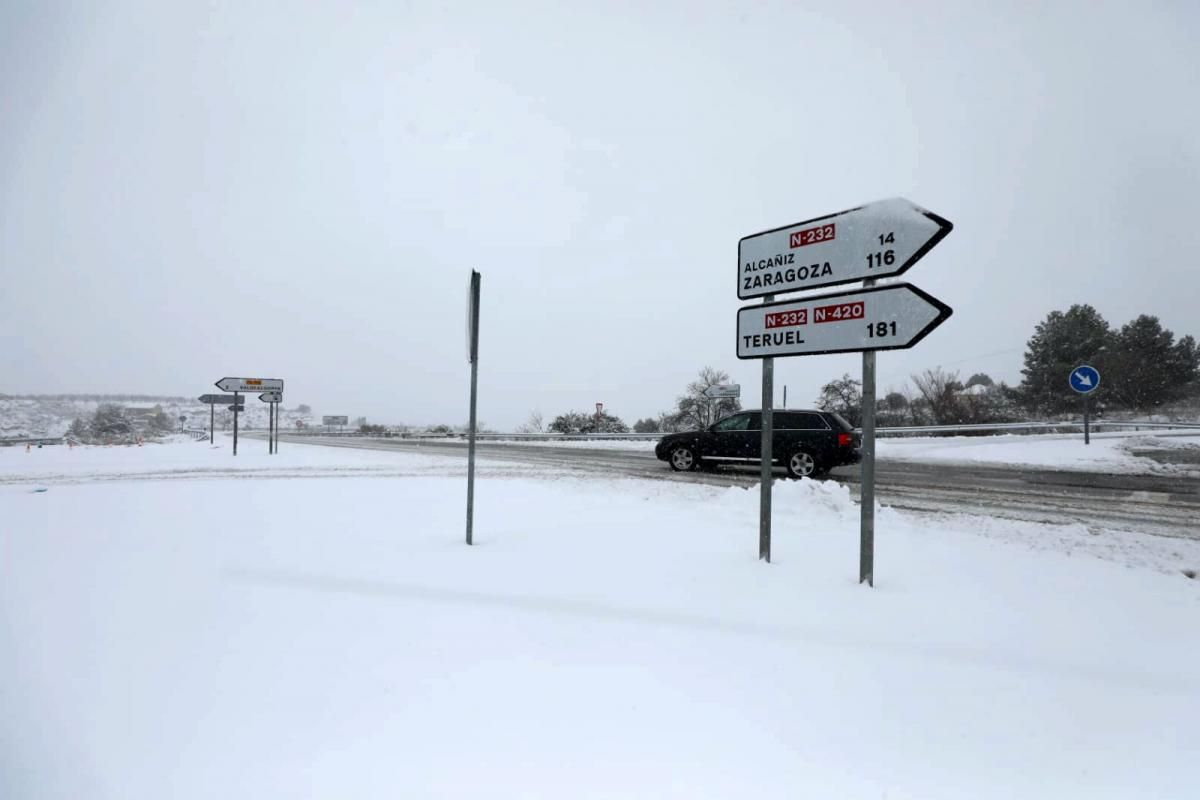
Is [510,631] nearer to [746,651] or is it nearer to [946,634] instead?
[746,651]

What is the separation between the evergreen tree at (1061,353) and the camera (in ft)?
120

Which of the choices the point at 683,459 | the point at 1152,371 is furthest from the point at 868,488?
the point at 1152,371

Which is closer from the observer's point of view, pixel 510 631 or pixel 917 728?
pixel 917 728

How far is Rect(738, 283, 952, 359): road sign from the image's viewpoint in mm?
3574

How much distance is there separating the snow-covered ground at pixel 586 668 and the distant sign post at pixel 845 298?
103 centimetres

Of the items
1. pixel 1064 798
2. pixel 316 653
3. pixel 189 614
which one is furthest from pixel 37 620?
pixel 1064 798

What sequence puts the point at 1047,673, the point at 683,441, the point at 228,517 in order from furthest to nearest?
the point at 683,441 < the point at 228,517 < the point at 1047,673

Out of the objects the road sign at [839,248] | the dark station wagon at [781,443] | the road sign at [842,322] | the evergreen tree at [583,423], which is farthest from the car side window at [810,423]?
the evergreen tree at [583,423]

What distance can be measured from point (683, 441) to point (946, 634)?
1028 cm

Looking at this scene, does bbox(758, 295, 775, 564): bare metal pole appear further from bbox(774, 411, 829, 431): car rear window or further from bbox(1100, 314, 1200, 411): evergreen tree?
bbox(1100, 314, 1200, 411): evergreen tree

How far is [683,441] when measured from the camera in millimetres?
13258

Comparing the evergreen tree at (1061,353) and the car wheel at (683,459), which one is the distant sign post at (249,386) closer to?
the car wheel at (683,459)

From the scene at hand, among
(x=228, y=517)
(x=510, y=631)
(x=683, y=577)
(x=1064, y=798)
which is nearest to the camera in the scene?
(x=1064, y=798)

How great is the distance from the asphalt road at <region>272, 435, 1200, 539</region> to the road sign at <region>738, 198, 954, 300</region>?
491cm
